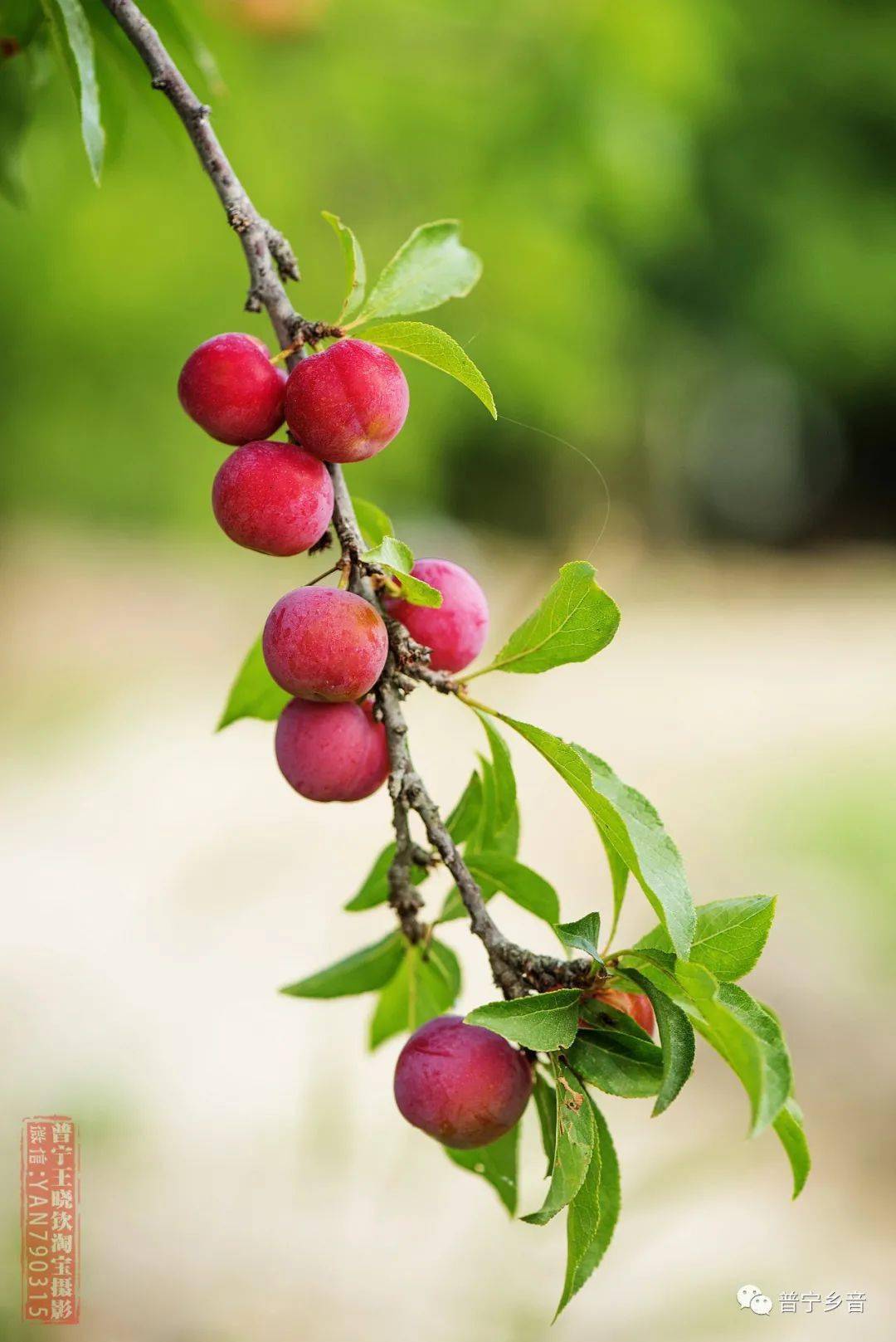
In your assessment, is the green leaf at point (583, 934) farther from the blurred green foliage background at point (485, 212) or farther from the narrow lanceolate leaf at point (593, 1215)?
the blurred green foliage background at point (485, 212)

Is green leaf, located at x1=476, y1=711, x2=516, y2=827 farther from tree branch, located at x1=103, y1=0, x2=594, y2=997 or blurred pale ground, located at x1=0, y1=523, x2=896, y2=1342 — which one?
blurred pale ground, located at x1=0, y1=523, x2=896, y2=1342

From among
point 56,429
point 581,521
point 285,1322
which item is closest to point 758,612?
point 581,521

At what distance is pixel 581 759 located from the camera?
38 centimetres

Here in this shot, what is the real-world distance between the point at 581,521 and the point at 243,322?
3.86 m

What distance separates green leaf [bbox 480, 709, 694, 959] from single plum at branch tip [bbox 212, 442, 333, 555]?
111 mm

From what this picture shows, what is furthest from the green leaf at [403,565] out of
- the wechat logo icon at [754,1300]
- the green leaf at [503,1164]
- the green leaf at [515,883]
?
the wechat logo icon at [754,1300]

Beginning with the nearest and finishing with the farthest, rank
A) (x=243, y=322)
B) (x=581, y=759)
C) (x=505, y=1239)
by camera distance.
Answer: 1. (x=581, y=759)
2. (x=505, y=1239)
3. (x=243, y=322)

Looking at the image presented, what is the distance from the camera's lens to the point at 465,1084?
16.3 inches

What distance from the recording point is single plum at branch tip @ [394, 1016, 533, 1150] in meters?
0.42

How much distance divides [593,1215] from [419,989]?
7.4 inches

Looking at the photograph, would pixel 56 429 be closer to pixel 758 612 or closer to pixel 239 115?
pixel 239 115

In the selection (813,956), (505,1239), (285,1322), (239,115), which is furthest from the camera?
(813,956)

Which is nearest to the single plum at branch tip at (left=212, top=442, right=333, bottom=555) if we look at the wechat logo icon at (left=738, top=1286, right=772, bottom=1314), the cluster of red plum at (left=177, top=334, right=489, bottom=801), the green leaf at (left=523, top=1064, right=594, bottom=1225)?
the cluster of red plum at (left=177, top=334, right=489, bottom=801)

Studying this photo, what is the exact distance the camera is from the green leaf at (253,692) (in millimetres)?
533
